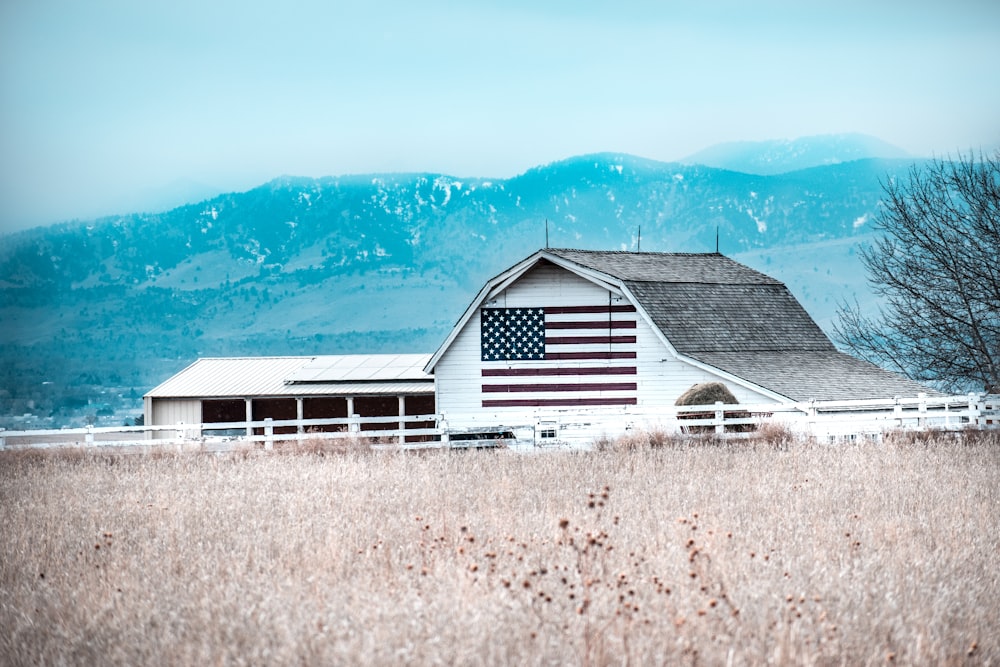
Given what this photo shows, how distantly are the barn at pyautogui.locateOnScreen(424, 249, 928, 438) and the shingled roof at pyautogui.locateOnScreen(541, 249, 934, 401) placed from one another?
0.24 feet

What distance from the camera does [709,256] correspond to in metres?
42.9

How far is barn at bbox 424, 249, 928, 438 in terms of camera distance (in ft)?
111

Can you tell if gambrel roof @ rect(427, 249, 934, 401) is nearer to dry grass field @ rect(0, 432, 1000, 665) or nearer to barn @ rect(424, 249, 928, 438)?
barn @ rect(424, 249, 928, 438)

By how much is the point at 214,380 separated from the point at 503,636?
45931 mm

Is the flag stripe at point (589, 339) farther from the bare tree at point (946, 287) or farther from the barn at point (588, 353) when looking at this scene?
the bare tree at point (946, 287)

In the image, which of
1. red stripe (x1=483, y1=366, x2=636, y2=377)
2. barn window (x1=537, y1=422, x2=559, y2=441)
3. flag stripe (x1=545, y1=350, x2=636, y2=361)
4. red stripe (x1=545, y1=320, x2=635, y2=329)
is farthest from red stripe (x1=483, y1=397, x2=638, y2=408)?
barn window (x1=537, y1=422, x2=559, y2=441)

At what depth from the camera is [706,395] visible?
3061cm

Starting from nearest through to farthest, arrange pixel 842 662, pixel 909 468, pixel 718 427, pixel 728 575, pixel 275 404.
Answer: pixel 842 662 → pixel 728 575 → pixel 909 468 → pixel 718 427 → pixel 275 404

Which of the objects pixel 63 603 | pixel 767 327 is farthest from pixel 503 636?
pixel 767 327

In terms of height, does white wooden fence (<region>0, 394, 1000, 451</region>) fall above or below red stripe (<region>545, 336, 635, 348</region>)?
below

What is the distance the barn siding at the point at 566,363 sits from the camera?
3372 cm

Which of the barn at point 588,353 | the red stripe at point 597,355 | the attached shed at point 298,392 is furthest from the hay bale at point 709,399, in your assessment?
the attached shed at point 298,392

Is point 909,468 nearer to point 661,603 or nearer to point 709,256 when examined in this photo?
point 661,603

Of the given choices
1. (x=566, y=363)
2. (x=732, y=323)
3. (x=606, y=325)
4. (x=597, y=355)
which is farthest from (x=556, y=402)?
(x=732, y=323)
